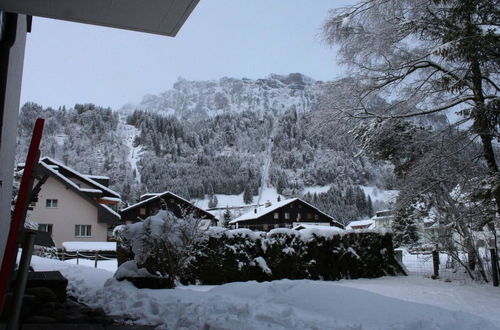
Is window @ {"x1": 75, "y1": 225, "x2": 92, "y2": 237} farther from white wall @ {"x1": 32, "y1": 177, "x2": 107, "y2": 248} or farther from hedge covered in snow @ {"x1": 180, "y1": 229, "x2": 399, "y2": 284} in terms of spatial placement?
hedge covered in snow @ {"x1": 180, "y1": 229, "x2": 399, "y2": 284}

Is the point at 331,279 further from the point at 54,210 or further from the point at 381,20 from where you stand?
the point at 54,210

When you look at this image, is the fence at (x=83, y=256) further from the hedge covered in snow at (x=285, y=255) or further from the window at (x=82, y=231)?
the hedge covered in snow at (x=285, y=255)

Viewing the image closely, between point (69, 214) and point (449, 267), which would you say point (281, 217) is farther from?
→ point (449, 267)

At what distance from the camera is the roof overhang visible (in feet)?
12.0

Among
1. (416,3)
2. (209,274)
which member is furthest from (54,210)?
(416,3)

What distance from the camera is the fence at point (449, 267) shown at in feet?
37.0

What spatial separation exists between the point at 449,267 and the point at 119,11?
40.4 feet

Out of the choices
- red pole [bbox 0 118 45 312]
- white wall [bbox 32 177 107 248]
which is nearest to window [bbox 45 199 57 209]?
white wall [bbox 32 177 107 248]

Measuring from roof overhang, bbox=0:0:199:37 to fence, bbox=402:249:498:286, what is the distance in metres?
10.3

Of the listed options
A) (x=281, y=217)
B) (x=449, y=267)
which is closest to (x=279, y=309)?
(x=449, y=267)

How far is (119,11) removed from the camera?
387 centimetres

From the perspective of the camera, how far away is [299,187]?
14150 centimetres

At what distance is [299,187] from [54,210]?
113707 millimetres

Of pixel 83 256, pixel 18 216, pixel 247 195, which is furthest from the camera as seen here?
pixel 247 195
